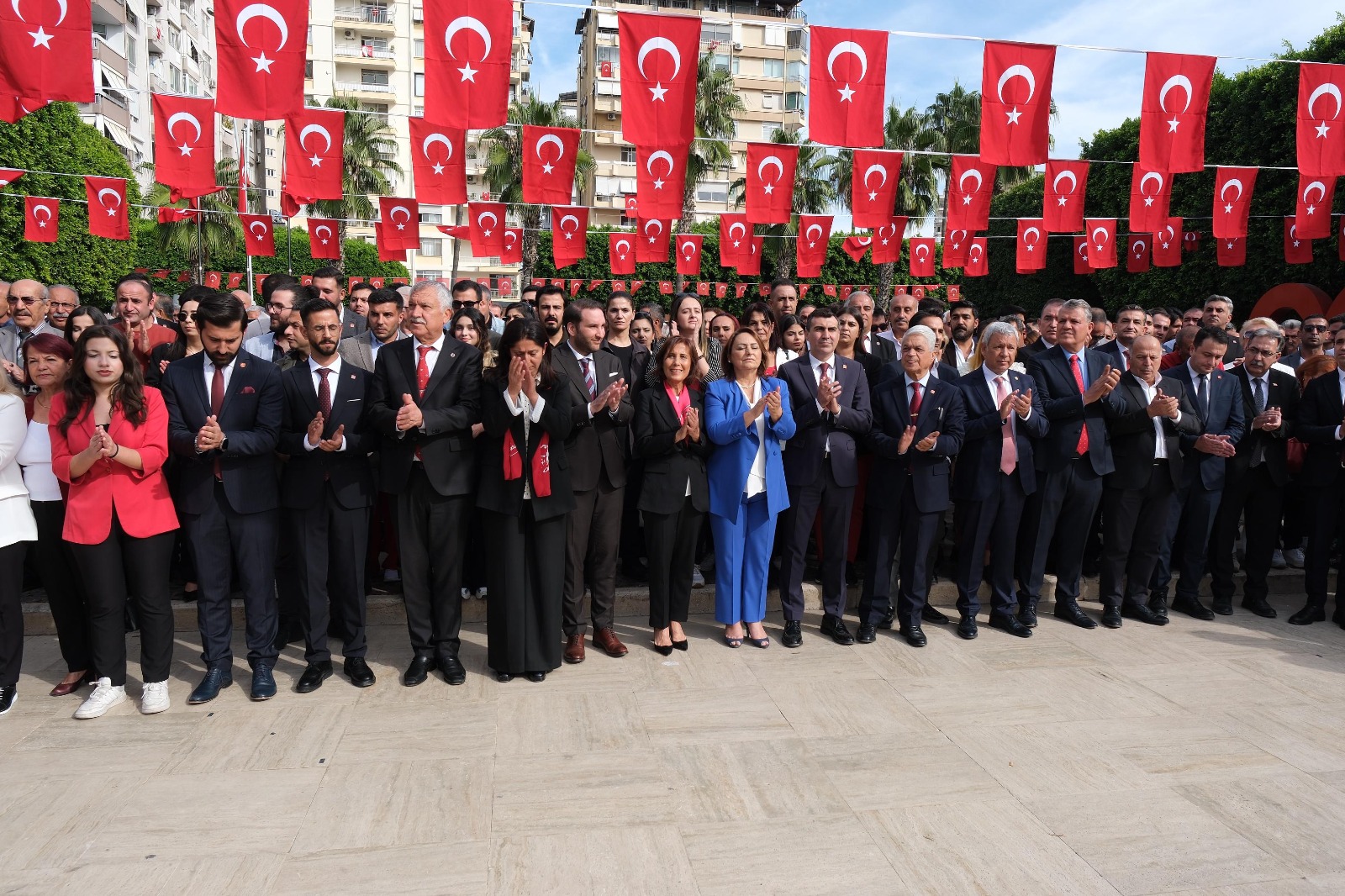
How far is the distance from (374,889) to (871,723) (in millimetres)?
2244

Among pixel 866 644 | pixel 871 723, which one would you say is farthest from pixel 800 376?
pixel 871 723

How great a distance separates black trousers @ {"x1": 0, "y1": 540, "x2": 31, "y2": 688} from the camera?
3.80 metres

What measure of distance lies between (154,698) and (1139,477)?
569 centimetres

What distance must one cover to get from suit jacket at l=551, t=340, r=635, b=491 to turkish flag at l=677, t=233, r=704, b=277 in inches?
485

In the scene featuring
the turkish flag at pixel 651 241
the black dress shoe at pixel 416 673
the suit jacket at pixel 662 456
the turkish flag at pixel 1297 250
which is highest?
the turkish flag at pixel 651 241

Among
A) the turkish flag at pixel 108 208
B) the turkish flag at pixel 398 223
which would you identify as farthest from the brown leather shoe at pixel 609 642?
the turkish flag at pixel 108 208

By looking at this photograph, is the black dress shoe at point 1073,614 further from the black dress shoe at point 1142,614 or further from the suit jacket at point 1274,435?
the suit jacket at point 1274,435

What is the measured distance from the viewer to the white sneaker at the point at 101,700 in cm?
378

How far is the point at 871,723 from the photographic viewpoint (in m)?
3.81

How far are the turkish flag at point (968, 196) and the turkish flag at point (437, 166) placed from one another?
6233 millimetres

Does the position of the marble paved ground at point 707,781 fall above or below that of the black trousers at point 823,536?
below

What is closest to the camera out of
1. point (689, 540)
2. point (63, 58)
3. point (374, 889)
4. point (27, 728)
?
point (374, 889)

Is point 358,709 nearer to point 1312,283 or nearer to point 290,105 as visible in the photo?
point 290,105

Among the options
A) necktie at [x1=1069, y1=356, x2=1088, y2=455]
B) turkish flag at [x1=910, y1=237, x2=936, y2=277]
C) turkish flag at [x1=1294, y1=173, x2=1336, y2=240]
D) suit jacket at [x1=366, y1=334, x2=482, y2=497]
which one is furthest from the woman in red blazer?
turkish flag at [x1=910, y1=237, x2=936, y2=277]
